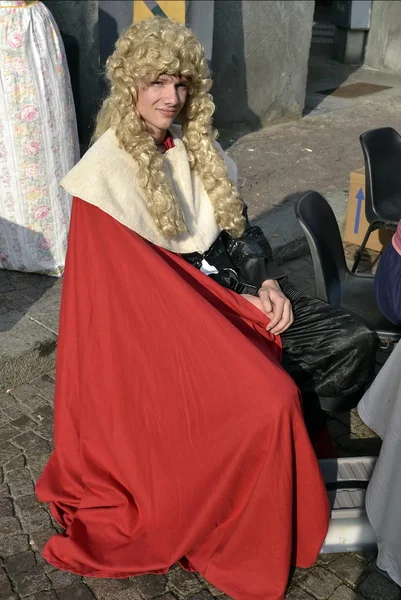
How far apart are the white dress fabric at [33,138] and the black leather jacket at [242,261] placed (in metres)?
1.66

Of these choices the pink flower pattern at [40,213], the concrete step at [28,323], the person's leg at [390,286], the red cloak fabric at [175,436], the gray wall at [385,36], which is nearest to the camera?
the red cloak fabric at [175,436]

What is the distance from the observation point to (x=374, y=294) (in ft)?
11.6

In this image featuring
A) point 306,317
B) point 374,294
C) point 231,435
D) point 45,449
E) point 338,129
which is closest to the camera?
point 231,435

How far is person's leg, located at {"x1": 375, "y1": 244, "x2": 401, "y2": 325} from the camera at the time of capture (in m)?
3.25

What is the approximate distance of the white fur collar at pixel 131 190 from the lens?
8.39 feet

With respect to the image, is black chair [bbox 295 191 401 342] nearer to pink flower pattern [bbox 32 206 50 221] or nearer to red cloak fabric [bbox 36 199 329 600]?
red cloak fabric [bbox 36 199 329 600]

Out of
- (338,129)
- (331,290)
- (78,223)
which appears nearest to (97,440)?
(78,223)

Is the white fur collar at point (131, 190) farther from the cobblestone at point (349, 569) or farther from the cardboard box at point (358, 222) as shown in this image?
the cardboard box at point (358, 222)

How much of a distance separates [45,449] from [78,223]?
1.14 meters

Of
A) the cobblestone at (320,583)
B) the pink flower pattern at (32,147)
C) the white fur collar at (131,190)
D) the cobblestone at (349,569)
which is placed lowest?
the cobblestone at (349,569)

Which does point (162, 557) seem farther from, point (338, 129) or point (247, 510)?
point (338, 129)

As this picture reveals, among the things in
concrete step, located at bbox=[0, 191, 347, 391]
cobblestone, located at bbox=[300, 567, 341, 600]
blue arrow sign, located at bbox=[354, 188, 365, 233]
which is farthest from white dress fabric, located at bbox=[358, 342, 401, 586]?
blue arrow sign, located at bbox=[354, 188, 365, 233]

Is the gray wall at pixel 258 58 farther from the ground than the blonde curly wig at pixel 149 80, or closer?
closer

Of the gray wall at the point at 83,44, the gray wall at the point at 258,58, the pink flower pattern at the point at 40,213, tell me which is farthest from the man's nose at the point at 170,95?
the gray wall at the point at 258,58
